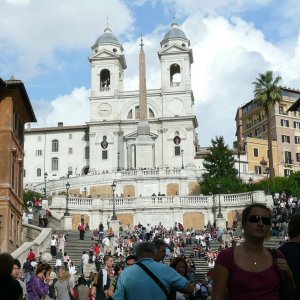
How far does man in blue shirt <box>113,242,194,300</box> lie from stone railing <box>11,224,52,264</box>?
26.9 m

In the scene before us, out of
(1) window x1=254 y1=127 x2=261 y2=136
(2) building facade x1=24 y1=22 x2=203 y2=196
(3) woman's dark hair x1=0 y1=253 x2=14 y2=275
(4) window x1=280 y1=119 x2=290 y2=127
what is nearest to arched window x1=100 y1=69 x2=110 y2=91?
(2) building facade x1=24 y1=22 x2=203 y2=196

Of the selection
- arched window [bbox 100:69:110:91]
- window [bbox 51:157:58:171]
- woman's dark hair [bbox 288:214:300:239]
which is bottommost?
woman's dark hair [bbox 288:214:300:239]

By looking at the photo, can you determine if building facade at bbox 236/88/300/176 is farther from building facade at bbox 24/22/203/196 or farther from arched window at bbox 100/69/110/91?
arched window at bbox 100/69/110/91

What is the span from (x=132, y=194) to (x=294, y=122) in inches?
1607

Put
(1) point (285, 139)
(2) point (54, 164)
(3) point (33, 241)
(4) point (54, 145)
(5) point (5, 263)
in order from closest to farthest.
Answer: (5) point (5, 263), (3) point (33, 241), (2) point (54, 164), (1) point (285, 139), (4) point (54, 145)

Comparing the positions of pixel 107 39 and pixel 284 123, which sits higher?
pixel 107 39

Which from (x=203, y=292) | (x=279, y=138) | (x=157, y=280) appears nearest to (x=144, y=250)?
(x=157, y=280)

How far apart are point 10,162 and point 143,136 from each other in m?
58.6

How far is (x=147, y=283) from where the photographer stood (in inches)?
267

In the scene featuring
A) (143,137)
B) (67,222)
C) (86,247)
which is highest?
(143,137)

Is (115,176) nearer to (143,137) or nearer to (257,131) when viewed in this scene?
(143,137)

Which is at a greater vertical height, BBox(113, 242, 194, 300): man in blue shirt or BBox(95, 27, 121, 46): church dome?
BBox(95, 27, 121, 46): church dome

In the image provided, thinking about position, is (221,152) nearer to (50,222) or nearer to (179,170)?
(179,170)

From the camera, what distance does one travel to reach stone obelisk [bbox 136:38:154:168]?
92438 mm
